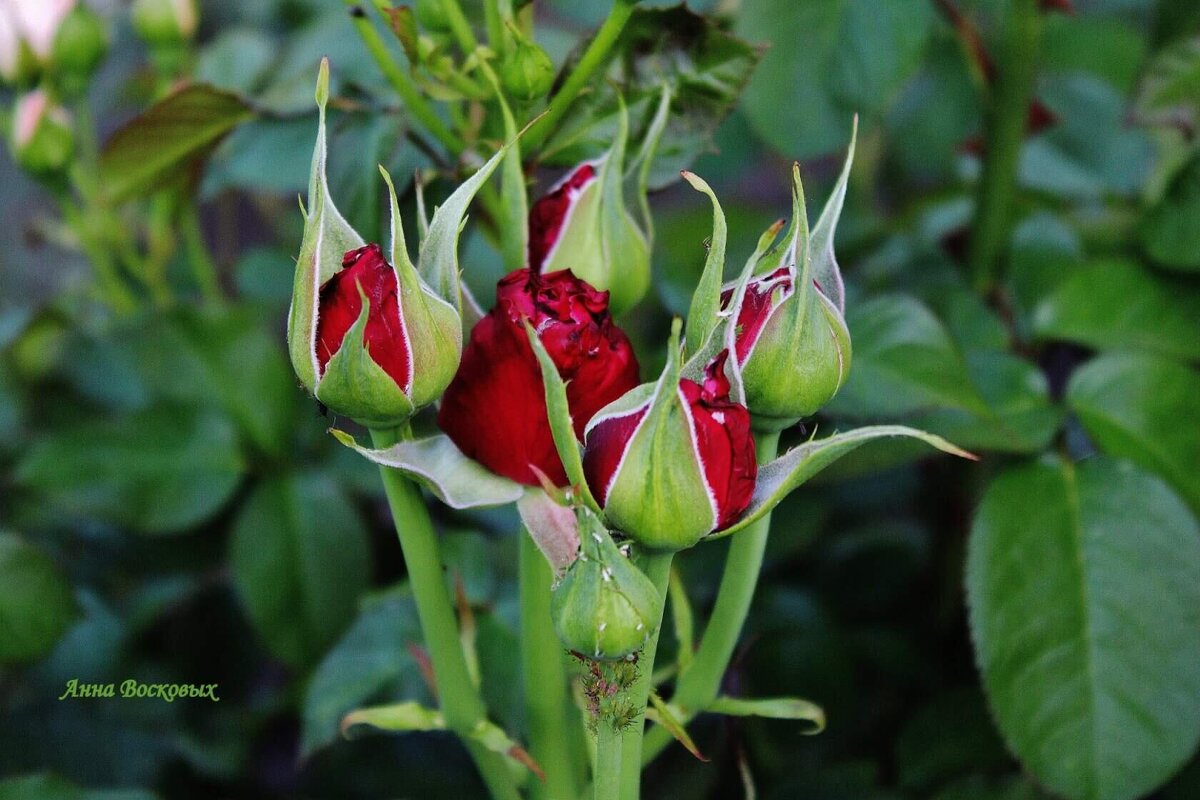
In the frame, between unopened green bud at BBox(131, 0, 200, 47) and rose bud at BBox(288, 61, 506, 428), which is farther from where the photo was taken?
unopened green bud at BBox(131, 0, 200, 47)

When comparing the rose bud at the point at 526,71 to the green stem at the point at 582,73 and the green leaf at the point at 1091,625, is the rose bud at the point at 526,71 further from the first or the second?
the green leaf at the point at 1091,625

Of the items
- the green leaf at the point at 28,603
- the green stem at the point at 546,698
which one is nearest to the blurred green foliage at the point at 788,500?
the green leaf at the point at 28,603

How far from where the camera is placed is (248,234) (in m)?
1.65

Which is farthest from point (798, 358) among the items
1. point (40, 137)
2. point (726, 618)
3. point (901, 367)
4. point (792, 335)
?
point (40, 137)

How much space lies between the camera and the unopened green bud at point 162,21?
792 millimetres

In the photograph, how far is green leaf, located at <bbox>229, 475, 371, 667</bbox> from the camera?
0.70m

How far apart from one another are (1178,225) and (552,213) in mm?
432

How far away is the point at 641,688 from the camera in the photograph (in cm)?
37

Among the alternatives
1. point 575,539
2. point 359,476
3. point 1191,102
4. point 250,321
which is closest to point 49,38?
point 250,321

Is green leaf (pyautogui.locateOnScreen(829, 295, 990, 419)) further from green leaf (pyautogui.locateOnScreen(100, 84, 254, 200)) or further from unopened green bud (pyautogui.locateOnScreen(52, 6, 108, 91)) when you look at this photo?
unopened green bud (pyautogui.locateOnScreen(52, 6, 108, 91))

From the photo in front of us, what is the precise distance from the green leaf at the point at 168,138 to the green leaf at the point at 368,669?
0.26 metres

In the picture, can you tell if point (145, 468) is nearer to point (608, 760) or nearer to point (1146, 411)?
point (608, 760)

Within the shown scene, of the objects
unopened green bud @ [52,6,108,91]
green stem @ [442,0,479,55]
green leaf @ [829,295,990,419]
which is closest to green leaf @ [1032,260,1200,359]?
green leaf @ [829,295,990,419]

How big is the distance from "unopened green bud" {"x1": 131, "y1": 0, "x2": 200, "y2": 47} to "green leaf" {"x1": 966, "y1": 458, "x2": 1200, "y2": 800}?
2.05ft
